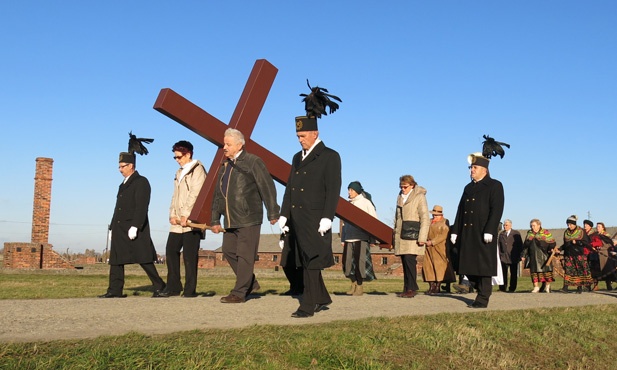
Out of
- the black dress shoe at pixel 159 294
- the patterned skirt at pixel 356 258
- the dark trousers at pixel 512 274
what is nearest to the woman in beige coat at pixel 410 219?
the patterned skirt at pixel 356 258

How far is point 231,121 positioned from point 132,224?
186 cm

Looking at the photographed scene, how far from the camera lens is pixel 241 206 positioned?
7664 millimetres

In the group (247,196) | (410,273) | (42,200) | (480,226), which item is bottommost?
(410,273)

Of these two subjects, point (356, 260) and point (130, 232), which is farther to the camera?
point (356, 260)

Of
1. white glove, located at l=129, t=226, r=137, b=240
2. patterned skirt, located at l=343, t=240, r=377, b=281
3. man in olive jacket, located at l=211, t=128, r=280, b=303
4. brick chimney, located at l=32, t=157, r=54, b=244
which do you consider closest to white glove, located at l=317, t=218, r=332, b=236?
man in olive jacket, located at l=211, t=128, r=280, b=303

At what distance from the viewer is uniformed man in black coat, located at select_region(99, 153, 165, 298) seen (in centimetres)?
870

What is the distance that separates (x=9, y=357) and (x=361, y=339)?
8.47 ft

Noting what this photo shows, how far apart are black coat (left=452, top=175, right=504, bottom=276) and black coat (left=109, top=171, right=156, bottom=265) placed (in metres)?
4.14

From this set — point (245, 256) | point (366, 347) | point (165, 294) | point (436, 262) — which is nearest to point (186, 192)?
point (165, 294)

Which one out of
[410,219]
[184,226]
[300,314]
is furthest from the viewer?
[410,219]

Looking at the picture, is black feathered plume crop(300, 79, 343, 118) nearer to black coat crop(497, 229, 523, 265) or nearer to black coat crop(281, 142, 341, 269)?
black coat crop(281, 142, 341, 269)

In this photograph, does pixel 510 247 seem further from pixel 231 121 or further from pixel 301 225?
pixel 301 225

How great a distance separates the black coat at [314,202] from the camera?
689 centimetres

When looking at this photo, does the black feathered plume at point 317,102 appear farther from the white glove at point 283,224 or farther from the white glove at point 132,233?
the white glove at point 132,233
